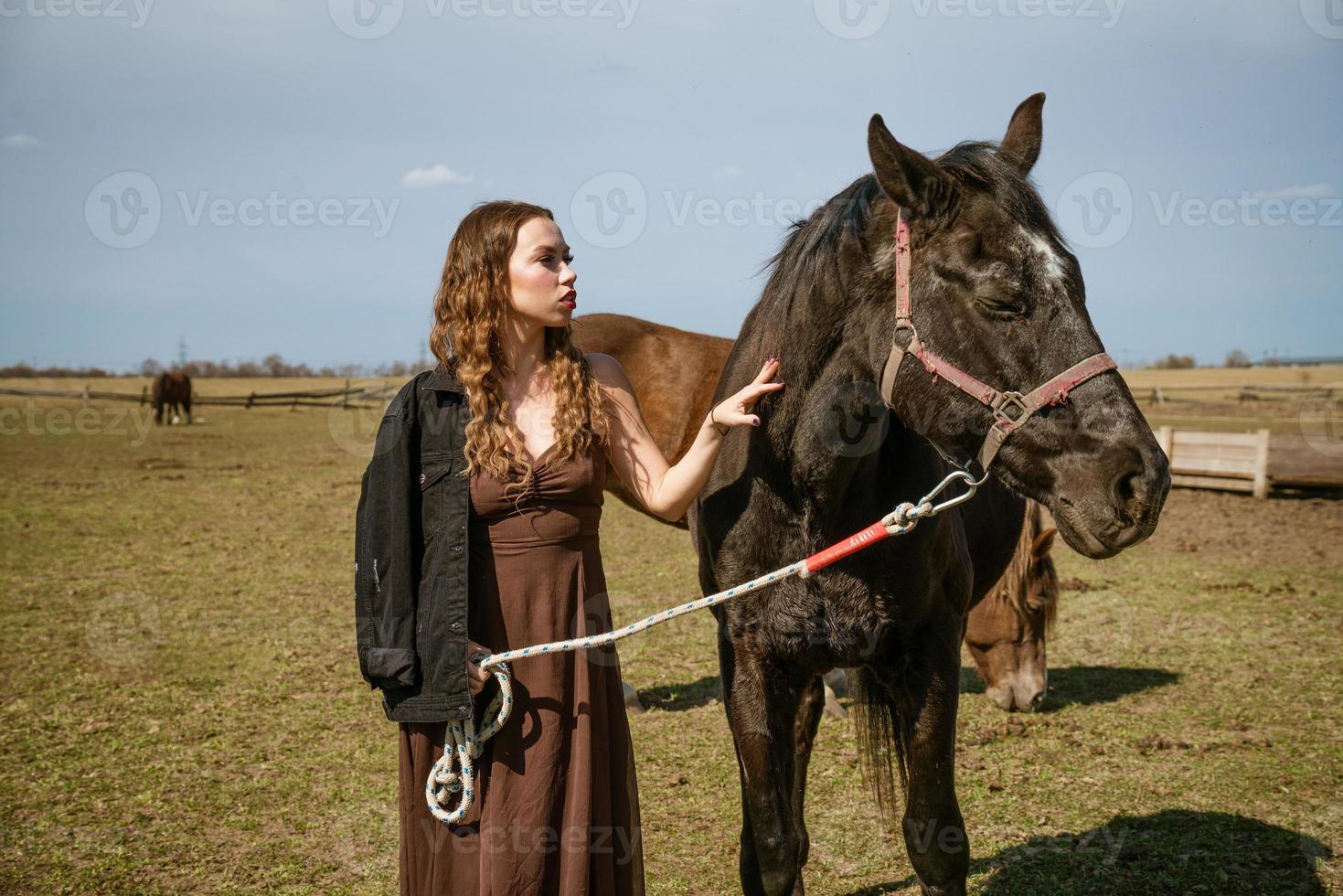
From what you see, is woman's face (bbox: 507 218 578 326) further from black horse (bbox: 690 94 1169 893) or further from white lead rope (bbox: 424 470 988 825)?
white lead rope (bbox: 424 470 988 825)

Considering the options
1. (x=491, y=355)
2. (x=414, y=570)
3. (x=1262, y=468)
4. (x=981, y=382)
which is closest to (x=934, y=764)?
(x=981, y=382)

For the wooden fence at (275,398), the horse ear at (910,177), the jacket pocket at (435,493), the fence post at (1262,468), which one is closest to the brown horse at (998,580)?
the jacket pocket at (435,493)

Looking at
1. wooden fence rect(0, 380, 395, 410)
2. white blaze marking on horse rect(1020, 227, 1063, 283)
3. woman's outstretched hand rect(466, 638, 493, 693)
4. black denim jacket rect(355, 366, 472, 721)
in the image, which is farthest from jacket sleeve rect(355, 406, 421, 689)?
wooden fence rect(0, 380, 395, 410)

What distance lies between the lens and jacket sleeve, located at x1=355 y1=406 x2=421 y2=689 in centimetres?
206

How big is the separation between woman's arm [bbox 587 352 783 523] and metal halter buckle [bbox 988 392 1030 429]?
52 cm

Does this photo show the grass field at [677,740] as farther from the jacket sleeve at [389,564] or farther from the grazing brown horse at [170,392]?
the grazing brown horse at [170,392]

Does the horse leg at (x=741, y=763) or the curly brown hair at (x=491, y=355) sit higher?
the curly brown hair at (x=491, y=355)

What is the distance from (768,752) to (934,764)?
468 millimetres

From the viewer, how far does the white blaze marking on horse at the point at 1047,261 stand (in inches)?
77.4

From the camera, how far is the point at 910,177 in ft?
6.70

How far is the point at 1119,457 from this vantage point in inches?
74.4

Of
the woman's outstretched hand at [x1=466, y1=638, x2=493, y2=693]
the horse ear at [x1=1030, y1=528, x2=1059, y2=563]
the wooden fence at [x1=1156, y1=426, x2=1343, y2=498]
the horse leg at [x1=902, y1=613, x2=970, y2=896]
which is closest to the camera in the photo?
the woman's outstretched hand at [x1=466, y1=638, x2=493, y2=693]

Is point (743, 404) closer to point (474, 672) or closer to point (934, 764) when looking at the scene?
point (474, 672)

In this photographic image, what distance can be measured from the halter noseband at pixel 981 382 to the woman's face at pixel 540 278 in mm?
787
